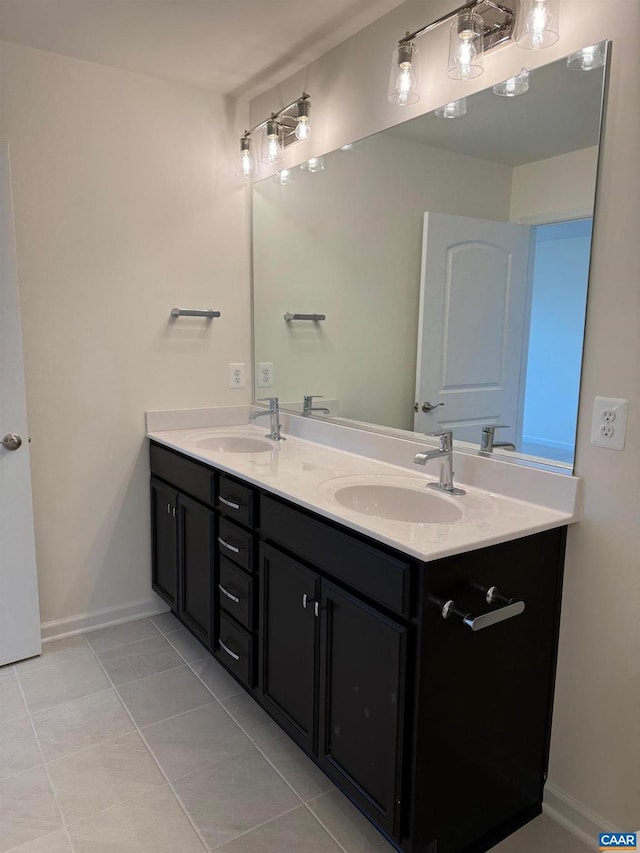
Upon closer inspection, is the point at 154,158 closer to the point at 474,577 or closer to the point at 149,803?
the point at 474,577

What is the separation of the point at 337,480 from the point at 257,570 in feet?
1.30

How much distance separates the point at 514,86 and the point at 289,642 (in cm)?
167

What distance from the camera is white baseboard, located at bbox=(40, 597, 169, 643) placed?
8.34 ft

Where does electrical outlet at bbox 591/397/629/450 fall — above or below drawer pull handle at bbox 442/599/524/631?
above

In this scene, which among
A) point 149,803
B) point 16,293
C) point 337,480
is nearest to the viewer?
point 149,803

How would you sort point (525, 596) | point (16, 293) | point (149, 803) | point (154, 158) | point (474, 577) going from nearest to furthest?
1. point (474, 577)
2. point (525, 596)
3. point (149, 803)
4. point (16, 293)
5. point (154, 158)

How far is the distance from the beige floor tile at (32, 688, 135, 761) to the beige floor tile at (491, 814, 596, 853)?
1198 mm

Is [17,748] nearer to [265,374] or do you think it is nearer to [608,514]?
[265,374]

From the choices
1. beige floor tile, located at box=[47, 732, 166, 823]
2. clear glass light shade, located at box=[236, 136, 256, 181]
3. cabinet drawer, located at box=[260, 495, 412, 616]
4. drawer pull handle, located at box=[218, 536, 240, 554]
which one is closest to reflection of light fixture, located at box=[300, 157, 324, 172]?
clear glass light shade, located at box=[236, 136, 256, 181]

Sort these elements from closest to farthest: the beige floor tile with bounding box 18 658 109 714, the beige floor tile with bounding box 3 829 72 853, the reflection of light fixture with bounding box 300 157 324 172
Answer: the beige floor tile with bounding box 3 829 72 853, the beige floor tile with bounding box 18 658 109 714, the reflection of light fixture with bounding box 300 157 324 172

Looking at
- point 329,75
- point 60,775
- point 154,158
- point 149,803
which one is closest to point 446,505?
point 149,803

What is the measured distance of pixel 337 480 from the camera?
1856 mm

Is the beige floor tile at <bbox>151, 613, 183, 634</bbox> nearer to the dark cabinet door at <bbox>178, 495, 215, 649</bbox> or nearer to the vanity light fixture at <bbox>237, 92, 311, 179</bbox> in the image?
the dark cabinet door at <bbox>178, 495, 215, 649</bbox>

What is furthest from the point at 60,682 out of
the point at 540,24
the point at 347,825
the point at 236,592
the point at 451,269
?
the point at 540,24
